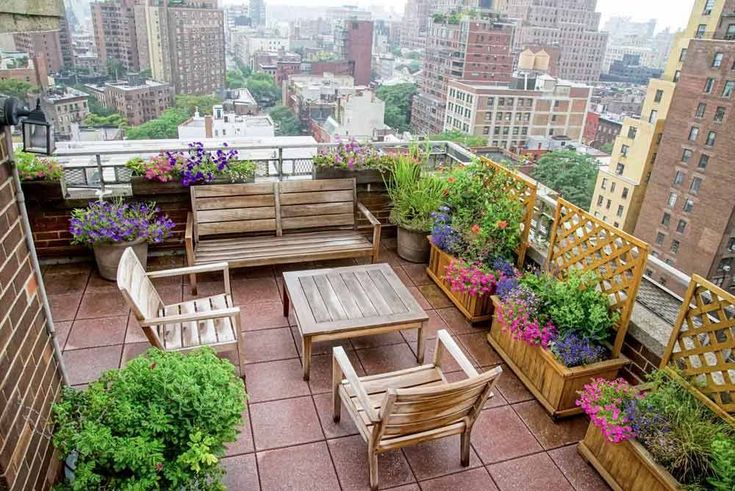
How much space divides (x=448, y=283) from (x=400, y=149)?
1834mm

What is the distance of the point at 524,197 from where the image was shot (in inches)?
162

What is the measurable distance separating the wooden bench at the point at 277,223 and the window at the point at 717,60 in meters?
12.5

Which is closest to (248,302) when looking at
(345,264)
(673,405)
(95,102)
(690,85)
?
(345,264)

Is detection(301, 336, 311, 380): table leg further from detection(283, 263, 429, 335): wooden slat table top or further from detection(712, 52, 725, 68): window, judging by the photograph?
detection(712, 52, 725, 68): window

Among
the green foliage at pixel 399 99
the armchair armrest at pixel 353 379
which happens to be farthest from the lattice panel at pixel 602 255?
the green foliage at pixel 399 99

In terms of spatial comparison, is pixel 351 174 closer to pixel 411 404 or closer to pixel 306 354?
pixel 306 354

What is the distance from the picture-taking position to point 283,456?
2643mm

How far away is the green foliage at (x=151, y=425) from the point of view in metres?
1.75

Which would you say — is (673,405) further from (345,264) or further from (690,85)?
(690,85)

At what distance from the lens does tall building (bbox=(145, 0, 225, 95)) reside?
39.5 metres

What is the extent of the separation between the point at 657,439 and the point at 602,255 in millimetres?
1241

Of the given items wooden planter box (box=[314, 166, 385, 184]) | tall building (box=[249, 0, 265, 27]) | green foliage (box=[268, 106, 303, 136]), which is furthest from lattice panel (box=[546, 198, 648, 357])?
tall building (box=[249, 0, 265, 27])

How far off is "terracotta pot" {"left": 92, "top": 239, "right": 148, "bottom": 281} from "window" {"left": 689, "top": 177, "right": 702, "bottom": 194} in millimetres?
15284

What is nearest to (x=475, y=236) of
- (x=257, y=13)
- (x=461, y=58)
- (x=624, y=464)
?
(x=624, y=464)
